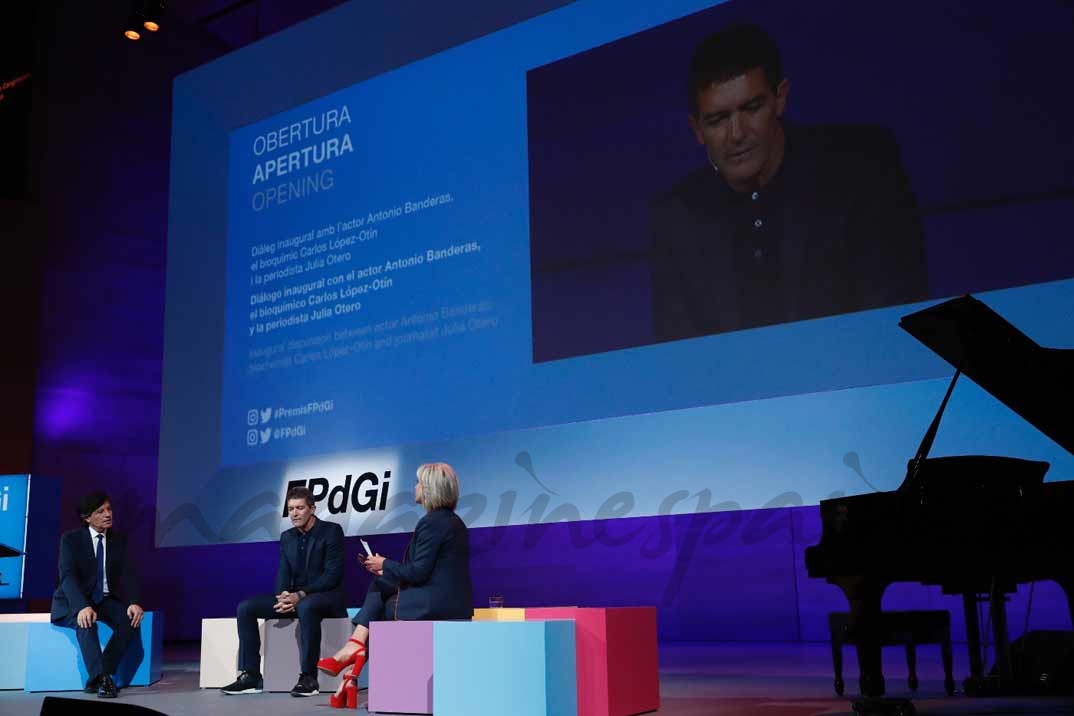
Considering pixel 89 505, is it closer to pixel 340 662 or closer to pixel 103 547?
pixel 103 547

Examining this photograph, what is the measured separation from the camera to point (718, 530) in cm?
793

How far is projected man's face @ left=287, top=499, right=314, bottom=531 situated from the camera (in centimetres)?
523

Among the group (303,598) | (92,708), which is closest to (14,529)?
(303,598)

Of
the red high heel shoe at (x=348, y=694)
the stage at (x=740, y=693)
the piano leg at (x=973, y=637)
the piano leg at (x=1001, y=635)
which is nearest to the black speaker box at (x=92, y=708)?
the stage at (x=740, y=693)

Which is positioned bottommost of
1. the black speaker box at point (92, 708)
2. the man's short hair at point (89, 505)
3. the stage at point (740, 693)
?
the stage at point (740, 693)

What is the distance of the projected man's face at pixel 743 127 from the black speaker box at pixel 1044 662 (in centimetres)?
255

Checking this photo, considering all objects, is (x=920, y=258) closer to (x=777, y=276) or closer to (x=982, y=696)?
(x=777, y=276)

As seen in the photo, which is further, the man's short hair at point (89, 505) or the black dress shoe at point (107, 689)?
the man's short hair at point (89, 505)

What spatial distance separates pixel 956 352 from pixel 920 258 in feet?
4.41

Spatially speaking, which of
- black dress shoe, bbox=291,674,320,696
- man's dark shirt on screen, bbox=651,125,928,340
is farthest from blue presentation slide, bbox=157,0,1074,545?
black dress shoe, bbox=291,674,320,696

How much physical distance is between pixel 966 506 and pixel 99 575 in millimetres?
4178

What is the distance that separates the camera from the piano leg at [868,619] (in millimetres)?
3637

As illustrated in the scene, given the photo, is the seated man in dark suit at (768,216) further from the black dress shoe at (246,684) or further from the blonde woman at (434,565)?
the black dress shoe at (246,684)

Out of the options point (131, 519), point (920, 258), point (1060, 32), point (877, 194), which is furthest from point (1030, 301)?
point (131, 519)
